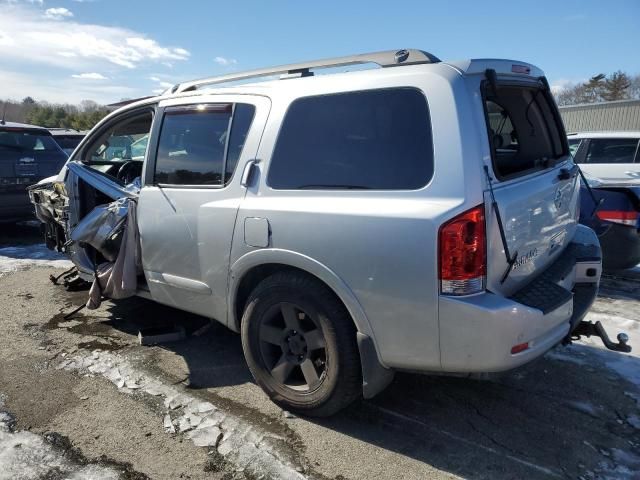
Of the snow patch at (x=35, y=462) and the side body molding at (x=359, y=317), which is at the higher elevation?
the side body molding at (x=359, y=317)

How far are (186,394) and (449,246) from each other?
208 centimetres

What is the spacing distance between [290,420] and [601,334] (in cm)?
→ 196

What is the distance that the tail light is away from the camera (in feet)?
7.86

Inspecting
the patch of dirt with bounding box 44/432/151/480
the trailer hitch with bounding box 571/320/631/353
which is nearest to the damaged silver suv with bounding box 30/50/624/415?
the trailer hitch with bounding box 571/320/631/353

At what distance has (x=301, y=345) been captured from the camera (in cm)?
306

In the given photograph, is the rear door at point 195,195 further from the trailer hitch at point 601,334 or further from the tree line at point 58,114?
the tree line at point 58,114

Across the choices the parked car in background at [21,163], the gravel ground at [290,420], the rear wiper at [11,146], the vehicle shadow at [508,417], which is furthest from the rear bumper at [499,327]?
the rear wiper at [11,146]

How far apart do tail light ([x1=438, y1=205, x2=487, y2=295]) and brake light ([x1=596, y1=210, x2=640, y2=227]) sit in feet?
12.6

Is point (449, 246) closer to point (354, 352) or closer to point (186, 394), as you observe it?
point (354, 352)

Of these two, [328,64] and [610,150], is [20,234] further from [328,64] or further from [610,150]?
[610,150]

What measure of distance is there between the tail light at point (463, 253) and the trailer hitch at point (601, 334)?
121 centimetres

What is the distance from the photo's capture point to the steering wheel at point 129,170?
5.74m

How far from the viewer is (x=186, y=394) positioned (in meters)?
3.45

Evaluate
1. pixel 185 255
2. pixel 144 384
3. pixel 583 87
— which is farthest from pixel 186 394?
pixel 583 87
